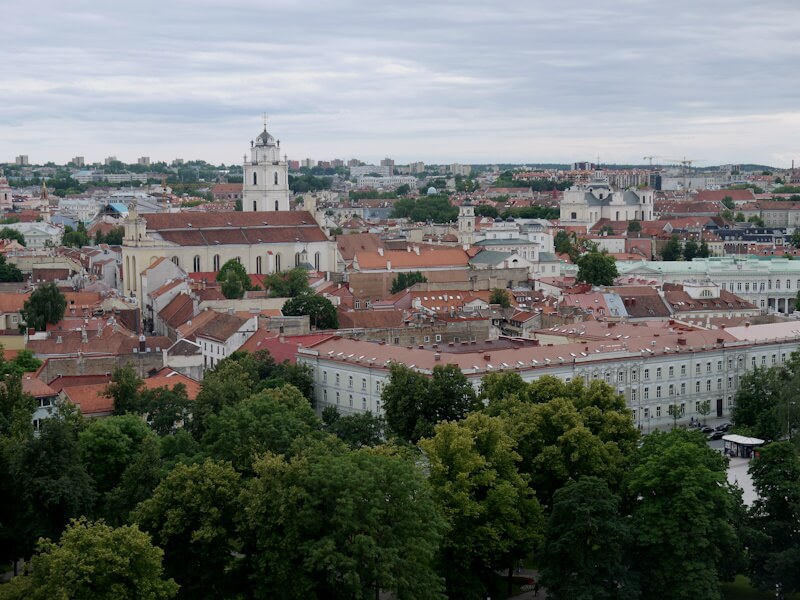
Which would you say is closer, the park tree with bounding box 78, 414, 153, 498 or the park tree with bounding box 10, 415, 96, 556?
the park tree with bounding box 10, 415, 96, 556

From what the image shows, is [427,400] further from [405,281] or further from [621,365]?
[405,281]

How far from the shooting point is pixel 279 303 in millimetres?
75438

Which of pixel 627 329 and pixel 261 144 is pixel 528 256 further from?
pixel 627 329

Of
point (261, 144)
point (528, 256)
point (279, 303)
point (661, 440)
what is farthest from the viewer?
point (261, 144)

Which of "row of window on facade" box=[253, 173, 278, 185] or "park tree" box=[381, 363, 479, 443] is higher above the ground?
"row of window on facade" box=[253, 173, 278, 185]

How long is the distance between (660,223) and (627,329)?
8842 centimetres

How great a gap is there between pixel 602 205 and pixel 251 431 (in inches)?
4803

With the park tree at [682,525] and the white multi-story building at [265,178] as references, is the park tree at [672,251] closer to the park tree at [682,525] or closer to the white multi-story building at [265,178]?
the white multi-story building at [265,178]

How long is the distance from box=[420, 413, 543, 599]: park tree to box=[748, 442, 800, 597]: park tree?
5.44 m

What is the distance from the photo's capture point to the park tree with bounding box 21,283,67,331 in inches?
2645

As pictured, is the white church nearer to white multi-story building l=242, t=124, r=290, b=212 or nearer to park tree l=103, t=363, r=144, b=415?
white multi-story building l=242, t=124, r=290, b=212

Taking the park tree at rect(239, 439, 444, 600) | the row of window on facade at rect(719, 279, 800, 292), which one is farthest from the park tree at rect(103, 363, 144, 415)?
the row of window on facade at rect(719, 279, 800, 292)

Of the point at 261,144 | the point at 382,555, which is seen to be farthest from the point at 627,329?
the point at 261,144

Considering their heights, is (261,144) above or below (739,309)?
above
